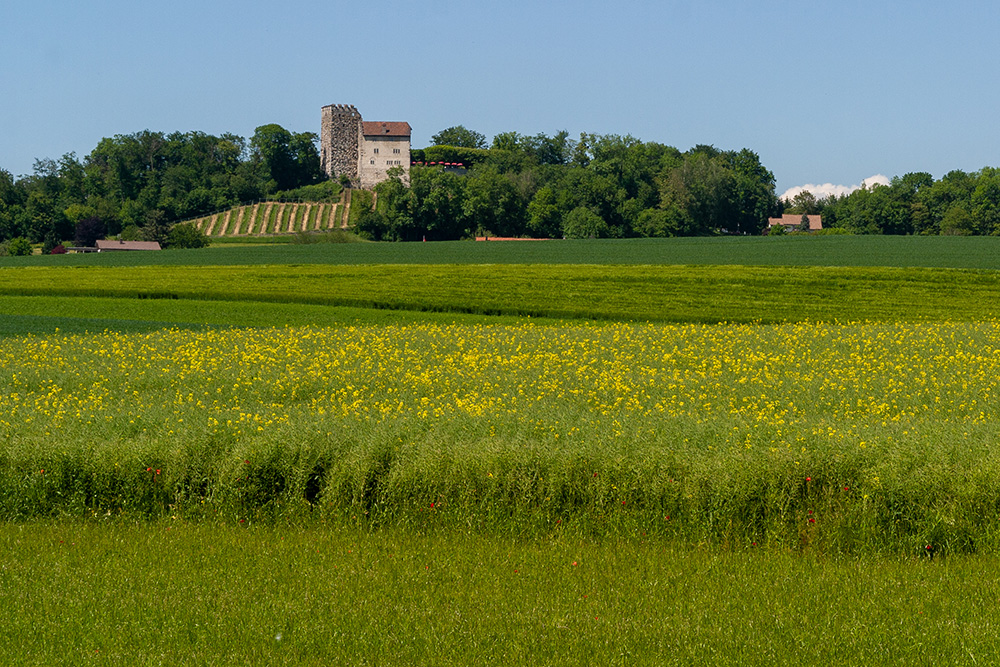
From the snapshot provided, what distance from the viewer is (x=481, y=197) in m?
126

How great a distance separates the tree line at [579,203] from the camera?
12088 cm

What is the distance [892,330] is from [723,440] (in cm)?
1579

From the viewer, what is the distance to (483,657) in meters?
6.96

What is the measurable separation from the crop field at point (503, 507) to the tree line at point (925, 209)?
5169 inches

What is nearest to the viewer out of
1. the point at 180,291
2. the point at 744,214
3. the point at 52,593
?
the point at 52,593

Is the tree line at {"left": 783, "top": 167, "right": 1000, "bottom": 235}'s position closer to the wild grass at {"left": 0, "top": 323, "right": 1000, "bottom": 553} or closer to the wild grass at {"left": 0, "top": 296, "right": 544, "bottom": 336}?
the wild grass at {"left": 0, "top": 296, "right": 544, "bottom": 336}

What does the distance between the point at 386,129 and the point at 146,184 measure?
51082 millimetres

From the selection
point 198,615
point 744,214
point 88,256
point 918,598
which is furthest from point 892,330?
point 744,214

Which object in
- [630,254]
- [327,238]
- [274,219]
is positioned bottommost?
[630,254]

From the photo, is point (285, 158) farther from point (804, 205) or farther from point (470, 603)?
point (470, 603)

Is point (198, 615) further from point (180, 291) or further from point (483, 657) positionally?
point (180, 291)

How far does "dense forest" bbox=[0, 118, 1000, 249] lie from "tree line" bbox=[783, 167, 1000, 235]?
0.24m

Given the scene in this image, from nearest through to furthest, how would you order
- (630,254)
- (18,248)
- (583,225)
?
1. (630,254)
2. (18,248)
3. (583,225)

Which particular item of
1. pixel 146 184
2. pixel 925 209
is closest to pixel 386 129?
pixel 146 184
